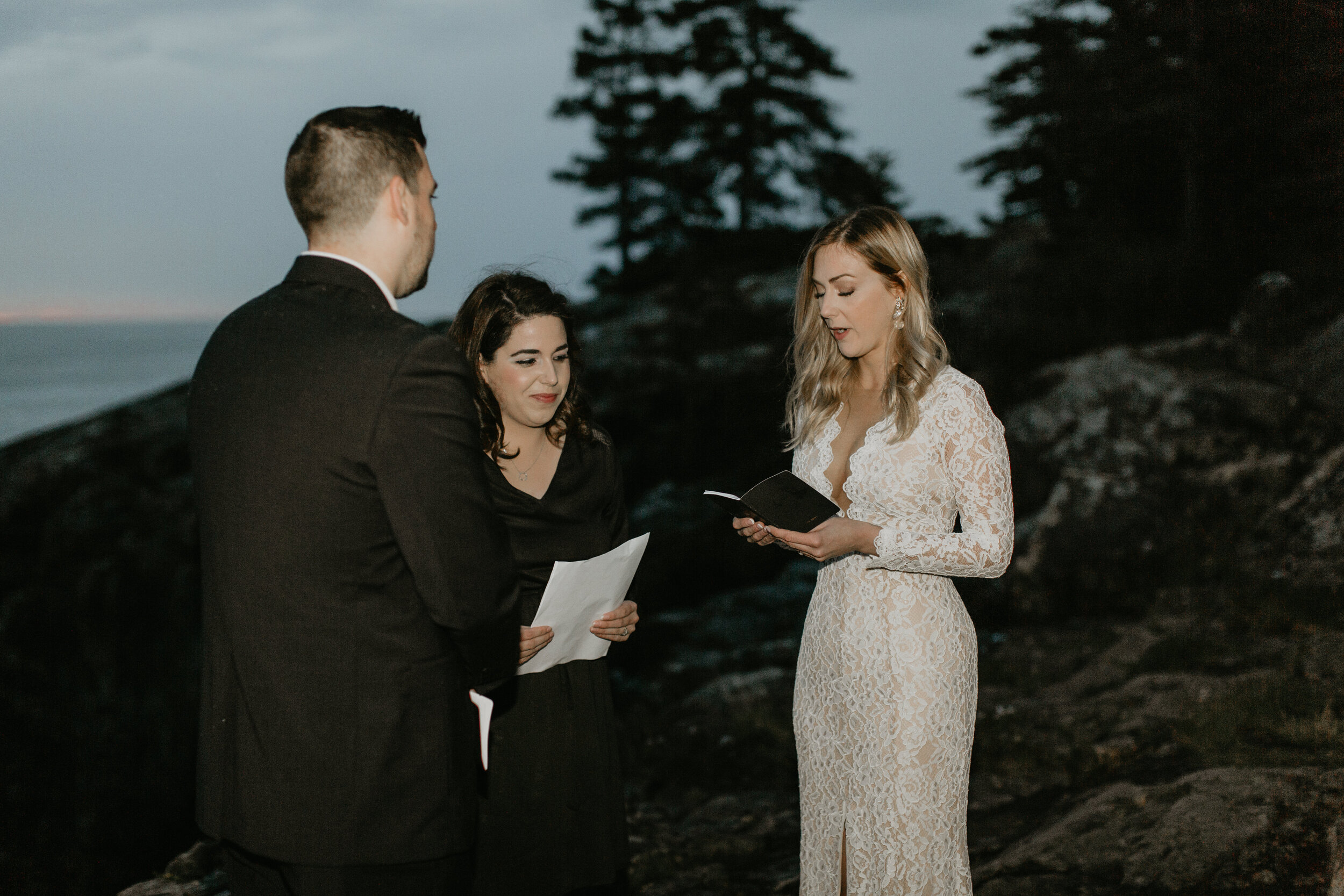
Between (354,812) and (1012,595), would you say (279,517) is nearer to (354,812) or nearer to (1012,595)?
(354,812)

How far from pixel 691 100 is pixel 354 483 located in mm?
21119

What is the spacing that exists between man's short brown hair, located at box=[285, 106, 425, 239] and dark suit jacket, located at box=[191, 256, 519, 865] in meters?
0.09

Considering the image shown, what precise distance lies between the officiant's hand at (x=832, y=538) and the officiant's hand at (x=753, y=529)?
8 centimetres

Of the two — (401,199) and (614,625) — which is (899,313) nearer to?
(614,625)

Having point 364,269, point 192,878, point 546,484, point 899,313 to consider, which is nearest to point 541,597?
point 546,484

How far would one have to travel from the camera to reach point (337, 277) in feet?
5.60

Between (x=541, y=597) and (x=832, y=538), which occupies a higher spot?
(x=832, y=538)

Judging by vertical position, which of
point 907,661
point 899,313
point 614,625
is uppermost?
point 899,313

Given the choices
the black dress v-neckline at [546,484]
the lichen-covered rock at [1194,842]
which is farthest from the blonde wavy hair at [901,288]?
the lichen-covered rock at [1194,842]

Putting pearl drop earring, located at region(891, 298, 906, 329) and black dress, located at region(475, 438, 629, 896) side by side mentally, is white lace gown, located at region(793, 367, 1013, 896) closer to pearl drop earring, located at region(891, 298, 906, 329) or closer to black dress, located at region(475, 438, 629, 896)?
pearl drop earring, located at region(891, 298, 906, 329)

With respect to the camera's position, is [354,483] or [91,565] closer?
[354,483]

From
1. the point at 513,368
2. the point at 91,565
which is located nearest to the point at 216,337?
the point at 513,368

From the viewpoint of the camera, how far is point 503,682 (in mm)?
2588

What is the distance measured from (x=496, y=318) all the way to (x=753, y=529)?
98 centimetres
